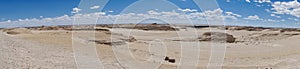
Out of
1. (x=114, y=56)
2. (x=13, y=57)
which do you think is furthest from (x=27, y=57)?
(x=114, y=56)

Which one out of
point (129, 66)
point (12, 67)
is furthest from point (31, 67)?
point (129, 66)

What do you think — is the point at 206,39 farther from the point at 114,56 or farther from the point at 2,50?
the point at 2,50

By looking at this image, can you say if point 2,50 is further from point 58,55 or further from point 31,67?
point 31,67

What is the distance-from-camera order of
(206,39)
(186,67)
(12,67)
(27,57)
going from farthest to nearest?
1. (206,39)
2. (186,67)
3. (27,57)
4. (12,67)

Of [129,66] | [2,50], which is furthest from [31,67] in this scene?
[129,66]

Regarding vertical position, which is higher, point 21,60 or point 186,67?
point 21,60

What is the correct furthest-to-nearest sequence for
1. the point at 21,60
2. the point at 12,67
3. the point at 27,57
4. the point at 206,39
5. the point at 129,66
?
the point at 206,39
the point at 129,66
the point at 27,57
the point at 21,60
the point at 12,67

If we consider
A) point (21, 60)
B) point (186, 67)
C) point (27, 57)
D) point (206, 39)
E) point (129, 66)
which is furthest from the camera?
point (206, 39)

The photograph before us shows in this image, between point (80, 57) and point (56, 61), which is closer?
point (56, 61)

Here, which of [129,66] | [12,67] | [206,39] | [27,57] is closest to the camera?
[12,67]

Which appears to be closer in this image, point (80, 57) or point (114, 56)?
point (80, 57)
